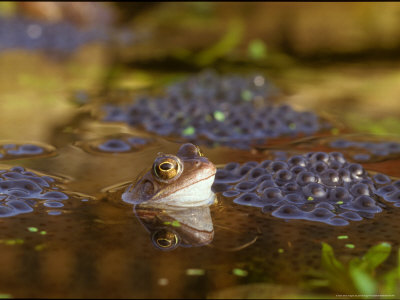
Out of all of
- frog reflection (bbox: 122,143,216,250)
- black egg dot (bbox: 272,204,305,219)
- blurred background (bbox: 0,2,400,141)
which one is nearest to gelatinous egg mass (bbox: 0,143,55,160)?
blurred background (bbox: 0,2,400,141)

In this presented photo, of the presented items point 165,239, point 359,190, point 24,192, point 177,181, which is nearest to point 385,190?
point 359,190

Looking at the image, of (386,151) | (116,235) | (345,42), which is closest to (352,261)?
(116,235)

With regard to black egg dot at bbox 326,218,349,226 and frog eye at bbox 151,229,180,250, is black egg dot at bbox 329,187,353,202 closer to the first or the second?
black egg dot at bbox 326,218,349,226

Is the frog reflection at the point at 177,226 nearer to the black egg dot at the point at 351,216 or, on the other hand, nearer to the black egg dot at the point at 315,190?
the black egg dot at the point at 315,190

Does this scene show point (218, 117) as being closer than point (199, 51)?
Yes

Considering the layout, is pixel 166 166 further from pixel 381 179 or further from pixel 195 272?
pixel 381 179

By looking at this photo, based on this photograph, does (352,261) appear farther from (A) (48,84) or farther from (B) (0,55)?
(B) (0,55)
